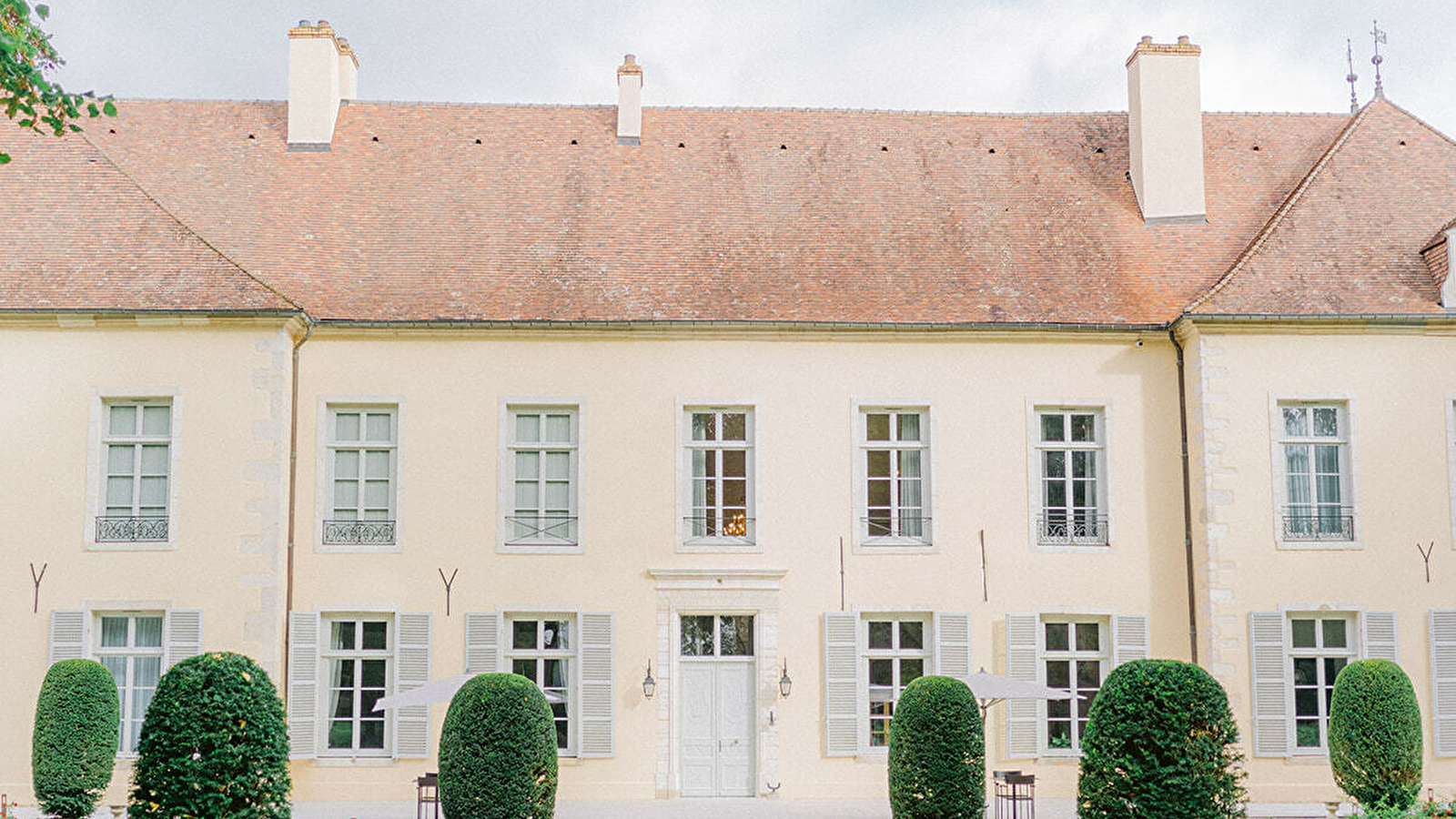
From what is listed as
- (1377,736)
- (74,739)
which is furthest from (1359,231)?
(74,739)

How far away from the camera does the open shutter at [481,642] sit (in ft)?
51.8

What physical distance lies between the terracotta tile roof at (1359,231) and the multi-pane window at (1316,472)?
1.11 m

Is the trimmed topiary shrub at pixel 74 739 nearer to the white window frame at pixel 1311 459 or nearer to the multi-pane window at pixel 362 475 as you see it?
the multi-pane window at pixel 362 475

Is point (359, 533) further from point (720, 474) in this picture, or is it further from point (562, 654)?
point (720, 474)

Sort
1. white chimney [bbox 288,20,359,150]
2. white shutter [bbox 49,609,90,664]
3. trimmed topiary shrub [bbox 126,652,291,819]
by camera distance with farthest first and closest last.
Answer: white chimney [bbox 288,20,359,150] → white shutter [bbox 49,609,90,664] → trimmed topiary shrub [bbox 126,652,291,819]

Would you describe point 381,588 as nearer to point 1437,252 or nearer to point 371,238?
point 371,238

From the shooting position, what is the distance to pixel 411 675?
15766 mm

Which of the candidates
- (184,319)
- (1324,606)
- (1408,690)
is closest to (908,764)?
(1408,690)

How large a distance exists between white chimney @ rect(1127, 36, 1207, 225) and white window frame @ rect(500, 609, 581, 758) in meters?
8.19

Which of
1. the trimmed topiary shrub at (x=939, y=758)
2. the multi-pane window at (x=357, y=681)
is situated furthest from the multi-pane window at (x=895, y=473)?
the multi-pane window at (x=357, y=681)

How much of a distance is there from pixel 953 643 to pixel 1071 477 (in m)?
2.22

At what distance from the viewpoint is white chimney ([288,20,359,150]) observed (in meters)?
18.6

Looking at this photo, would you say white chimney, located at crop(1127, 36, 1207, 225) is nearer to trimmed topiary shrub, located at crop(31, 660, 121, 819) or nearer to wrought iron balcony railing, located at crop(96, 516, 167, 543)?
wrought iron balcony railing, located at crop(96, 516, 167, 543)

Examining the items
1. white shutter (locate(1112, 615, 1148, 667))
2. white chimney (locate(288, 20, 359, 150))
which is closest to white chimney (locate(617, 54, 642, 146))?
white chimney (locate(288, 20, 359, 150))
